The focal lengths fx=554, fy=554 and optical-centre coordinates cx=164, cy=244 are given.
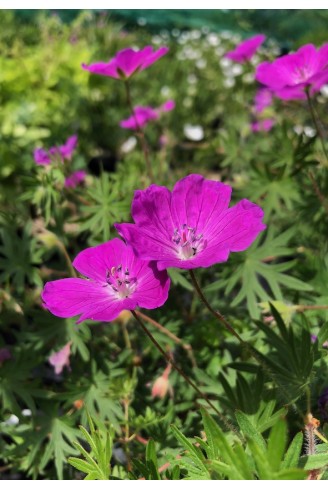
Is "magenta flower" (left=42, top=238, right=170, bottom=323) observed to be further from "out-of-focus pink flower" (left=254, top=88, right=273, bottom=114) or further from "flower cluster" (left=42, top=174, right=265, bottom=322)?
"out-of-focus pink flower" (left=254, top=88, right=273, bottom=114)

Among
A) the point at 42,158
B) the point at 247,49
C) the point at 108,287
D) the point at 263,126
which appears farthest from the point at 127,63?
the point at 263,126

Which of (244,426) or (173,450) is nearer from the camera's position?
(244,426)

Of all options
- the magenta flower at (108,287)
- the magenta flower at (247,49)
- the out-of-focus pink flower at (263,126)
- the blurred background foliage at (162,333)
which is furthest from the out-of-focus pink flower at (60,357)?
the out-of-focus pink flower at (263,126)

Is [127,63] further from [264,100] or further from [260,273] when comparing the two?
[264,100]
